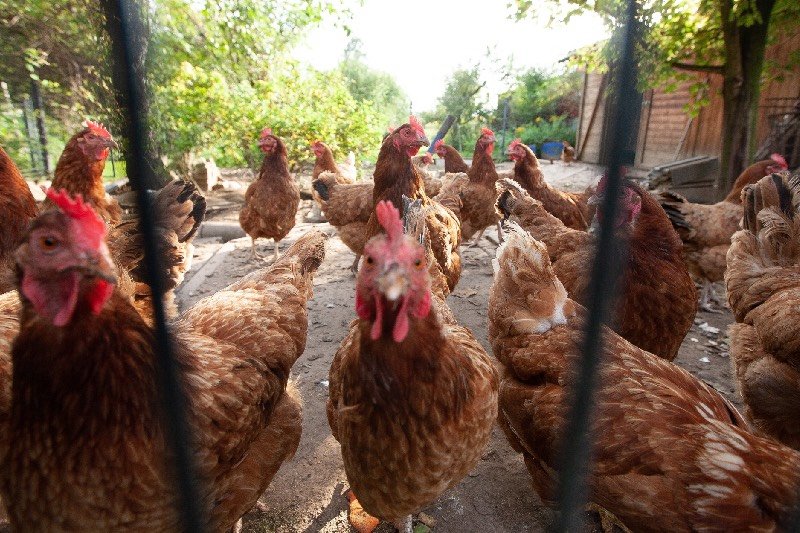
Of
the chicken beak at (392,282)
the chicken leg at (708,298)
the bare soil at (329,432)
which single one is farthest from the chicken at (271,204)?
the chicken leg at (708,298)

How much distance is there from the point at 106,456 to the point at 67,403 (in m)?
0.17

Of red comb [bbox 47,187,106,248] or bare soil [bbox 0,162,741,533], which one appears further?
bare soil [bbox 0,162,741,533]

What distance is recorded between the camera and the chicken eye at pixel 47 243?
1.06 meters

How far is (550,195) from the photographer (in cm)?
455

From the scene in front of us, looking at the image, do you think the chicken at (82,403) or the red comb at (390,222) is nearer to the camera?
the chicken at (82,403)

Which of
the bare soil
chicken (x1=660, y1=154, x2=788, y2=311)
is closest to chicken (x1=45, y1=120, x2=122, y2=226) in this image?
the bare soil

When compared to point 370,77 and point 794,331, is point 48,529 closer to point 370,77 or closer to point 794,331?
point 794,331

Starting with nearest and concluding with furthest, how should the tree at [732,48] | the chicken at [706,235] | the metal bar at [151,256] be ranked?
the metal bar at [151,256] → the chicken at [706,235] → the tree at [732,48]

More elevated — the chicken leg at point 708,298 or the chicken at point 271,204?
the chicken at point 271,204

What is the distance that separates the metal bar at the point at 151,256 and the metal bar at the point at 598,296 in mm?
559

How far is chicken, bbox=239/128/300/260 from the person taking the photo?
4855mm

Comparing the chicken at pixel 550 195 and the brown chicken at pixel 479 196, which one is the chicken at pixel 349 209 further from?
the chicken at pixel 550 195

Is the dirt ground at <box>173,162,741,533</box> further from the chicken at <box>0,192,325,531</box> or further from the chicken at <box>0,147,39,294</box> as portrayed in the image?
the chicken at <box>0,147,39,294</box>

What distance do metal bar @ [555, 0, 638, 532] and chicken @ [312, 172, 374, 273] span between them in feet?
11.8
